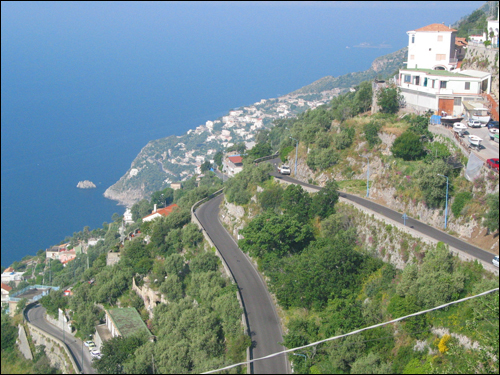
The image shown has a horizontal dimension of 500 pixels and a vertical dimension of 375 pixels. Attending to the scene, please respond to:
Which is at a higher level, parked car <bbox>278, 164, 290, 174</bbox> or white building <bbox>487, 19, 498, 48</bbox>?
white building <bbox>487, 19, 498, 48</bbox>

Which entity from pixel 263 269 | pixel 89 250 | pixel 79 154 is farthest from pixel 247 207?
pixel 79 154

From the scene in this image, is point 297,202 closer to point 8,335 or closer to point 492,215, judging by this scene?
point 492,215

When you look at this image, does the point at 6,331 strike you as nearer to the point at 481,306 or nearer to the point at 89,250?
the point at 481,306

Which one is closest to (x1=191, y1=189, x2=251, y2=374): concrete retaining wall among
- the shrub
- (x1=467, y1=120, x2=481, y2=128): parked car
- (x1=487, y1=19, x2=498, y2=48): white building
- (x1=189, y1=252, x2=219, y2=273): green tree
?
(x1=189, y1=252, x2=219, y2=273): green tree

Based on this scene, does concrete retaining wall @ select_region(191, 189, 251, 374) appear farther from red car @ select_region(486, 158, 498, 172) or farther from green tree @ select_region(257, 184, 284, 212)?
red car @ select_region(486, 158, 498, 172)

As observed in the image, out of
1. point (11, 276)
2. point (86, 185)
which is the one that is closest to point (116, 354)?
point (11, 276)

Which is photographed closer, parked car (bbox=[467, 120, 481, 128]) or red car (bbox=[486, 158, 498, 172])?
red car (bbox=[486, 158, 498, 172])
